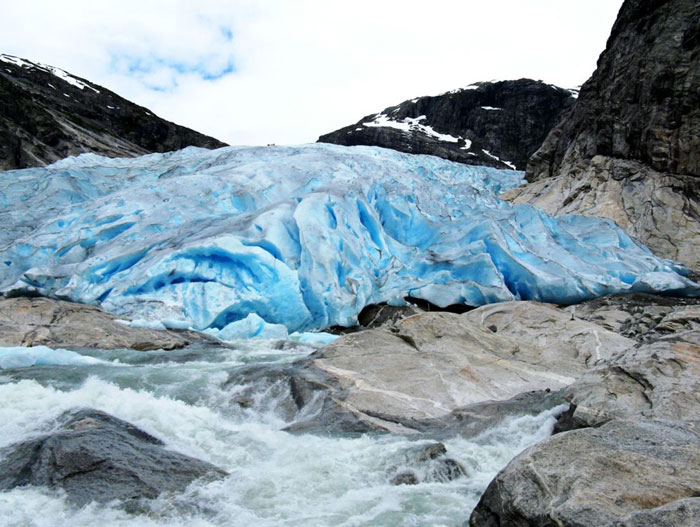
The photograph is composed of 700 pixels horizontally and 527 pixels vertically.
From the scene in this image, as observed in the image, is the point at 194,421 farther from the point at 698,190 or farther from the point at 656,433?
the point at 698,190

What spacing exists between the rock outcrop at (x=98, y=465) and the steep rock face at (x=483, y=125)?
3624 cm

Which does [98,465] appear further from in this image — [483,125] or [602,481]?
[483,125]

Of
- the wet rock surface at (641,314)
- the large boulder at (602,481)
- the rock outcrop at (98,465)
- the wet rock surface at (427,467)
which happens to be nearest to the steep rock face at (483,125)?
the wet rock surface at (641,314)

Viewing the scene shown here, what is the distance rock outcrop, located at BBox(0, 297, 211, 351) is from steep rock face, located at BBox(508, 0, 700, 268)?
477 inches

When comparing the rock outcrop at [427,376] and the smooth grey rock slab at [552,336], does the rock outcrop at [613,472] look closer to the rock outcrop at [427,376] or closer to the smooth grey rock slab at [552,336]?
the rock outcrop at [427,376]

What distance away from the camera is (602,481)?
2469 millimetres

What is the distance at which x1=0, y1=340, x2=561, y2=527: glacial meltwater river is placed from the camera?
3.07 meters

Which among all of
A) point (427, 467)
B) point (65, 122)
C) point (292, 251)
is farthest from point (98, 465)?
point (65, 122)

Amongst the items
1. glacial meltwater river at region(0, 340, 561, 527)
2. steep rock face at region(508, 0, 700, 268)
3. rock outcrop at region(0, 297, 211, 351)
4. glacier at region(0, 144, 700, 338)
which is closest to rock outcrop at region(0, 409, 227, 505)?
glacial meltwater river at region(0, 340, 561, 527)

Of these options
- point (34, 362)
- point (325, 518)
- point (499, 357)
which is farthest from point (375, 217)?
point (325, 518)

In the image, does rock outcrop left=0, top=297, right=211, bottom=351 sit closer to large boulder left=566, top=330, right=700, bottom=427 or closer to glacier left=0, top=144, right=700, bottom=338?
glacier left=0, top=144, right=700, bottom=338

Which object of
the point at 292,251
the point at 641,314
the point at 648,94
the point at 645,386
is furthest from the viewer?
the point at 648,94

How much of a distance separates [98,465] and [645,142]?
16896mm

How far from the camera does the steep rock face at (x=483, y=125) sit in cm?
4000
